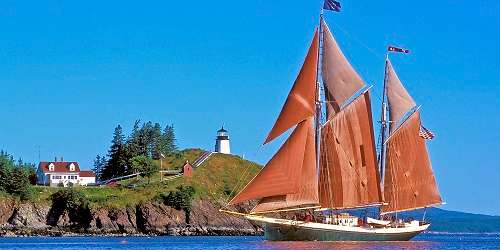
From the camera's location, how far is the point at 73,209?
164 meters

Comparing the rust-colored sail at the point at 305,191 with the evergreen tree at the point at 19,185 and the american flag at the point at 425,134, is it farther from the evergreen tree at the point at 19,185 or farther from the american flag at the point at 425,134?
the evergreen tree at the point at 19,185

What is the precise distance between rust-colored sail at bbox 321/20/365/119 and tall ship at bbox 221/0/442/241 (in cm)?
11

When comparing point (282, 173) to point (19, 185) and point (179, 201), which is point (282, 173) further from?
point (19, 185)

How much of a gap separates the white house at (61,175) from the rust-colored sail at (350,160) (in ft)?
315

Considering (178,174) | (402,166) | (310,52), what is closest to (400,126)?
(402,166)

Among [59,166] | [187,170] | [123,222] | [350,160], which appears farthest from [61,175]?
[350,160]

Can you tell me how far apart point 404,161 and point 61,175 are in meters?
99.0

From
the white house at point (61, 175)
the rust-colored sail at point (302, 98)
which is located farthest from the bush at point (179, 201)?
the rust-colored sail at point (302, 98)

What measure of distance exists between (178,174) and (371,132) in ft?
290

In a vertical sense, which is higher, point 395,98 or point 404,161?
point 395,98

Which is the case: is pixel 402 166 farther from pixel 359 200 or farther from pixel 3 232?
pixel 3 232

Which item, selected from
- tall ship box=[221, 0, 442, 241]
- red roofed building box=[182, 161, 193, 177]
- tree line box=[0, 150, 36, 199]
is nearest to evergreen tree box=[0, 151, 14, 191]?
tree line box=[0, 150, 36, 199]

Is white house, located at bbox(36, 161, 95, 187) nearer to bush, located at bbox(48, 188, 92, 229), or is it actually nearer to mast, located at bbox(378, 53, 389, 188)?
bush, located at bbox(48, 188, 92, 229)

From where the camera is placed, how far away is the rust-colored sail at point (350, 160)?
105250mm
